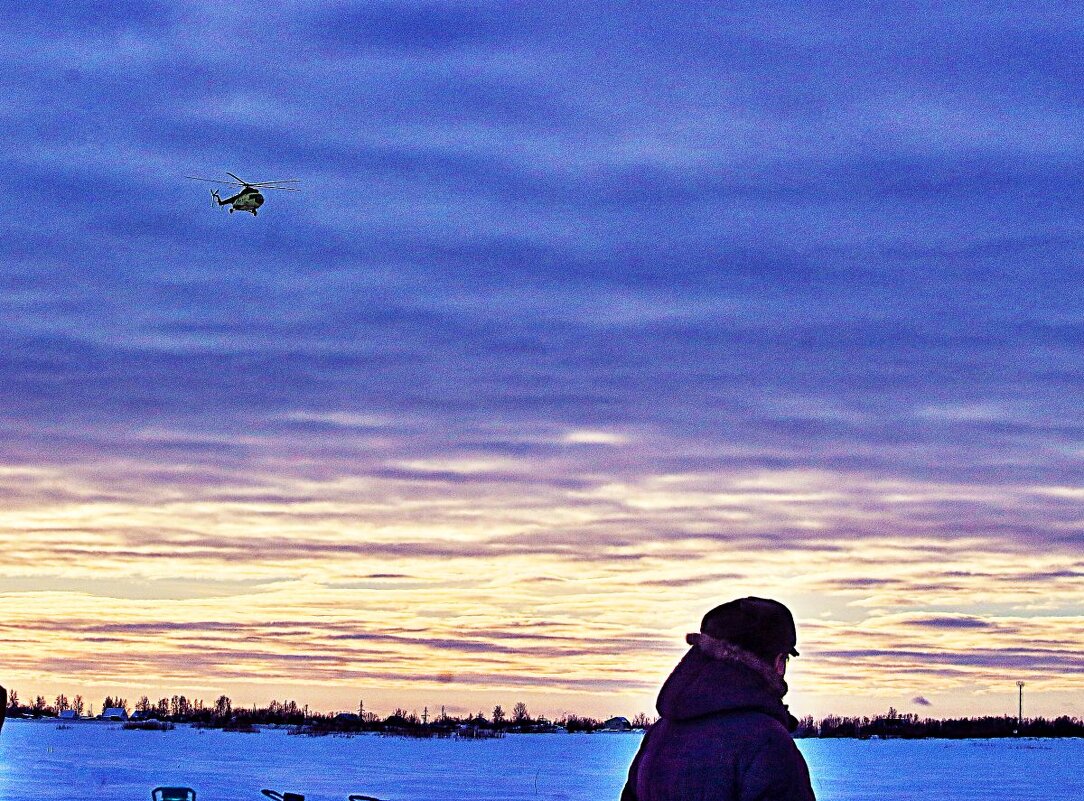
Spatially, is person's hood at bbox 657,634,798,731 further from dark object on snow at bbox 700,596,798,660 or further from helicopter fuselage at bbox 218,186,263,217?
helicopter fuselage at bbox 218,186,263,217

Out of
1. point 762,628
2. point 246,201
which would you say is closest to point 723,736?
point 762,628

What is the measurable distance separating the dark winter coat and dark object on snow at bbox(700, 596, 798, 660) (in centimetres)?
3

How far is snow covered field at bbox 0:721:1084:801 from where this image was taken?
130 feet

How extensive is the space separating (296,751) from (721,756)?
71685mm

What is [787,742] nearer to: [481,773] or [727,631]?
[727,631]

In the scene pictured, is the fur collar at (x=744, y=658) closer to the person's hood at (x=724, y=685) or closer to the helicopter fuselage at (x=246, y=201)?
the person's hood at (x=724, y=685)

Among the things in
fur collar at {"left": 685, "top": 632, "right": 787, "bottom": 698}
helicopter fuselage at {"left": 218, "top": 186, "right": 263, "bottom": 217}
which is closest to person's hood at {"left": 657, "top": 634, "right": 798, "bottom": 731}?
fur collar at {"left": 685, "top": 632, "right": 787, "bottom": 698}

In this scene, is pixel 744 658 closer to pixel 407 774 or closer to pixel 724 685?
pixel 724 685

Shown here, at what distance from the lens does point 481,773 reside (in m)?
54.9

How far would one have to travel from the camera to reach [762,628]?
15.6ft

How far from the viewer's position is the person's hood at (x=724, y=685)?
15.5 feet

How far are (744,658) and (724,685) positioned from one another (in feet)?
0.31

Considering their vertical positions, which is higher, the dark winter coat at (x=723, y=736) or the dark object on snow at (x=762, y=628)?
the dark object on snow at (x=762, y=628)

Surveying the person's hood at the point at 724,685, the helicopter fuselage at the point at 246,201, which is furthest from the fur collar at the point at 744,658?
the helicopter fuselage at the point at 246,201
